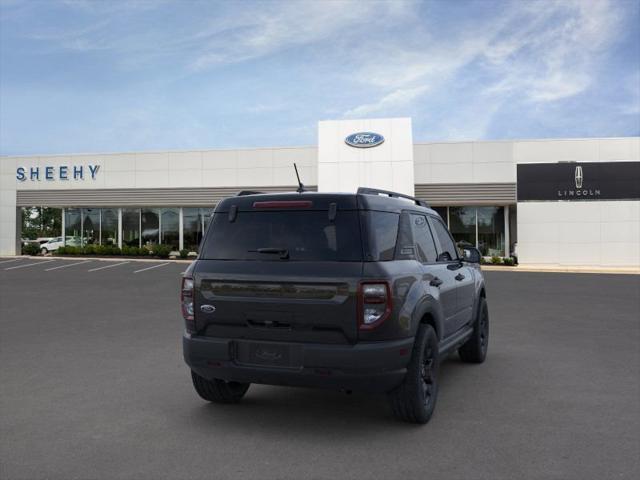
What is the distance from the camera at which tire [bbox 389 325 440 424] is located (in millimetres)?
4527

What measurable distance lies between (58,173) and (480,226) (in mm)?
24353

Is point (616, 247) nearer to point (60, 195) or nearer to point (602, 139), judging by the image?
point (602, 139)

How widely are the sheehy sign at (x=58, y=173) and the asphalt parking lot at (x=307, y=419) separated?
84.2 feet

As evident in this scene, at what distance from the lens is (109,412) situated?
5.04 m

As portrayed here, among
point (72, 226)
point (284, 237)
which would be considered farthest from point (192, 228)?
point (284, 237)

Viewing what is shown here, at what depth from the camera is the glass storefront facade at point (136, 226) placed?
33062 millimetres

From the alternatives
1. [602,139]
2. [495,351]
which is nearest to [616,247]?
[602,139]

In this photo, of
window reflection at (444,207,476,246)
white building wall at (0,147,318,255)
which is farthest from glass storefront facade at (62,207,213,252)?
window reflection at (444,207,476,246)

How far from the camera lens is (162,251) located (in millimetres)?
30312

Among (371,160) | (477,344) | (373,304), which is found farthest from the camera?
(371,160)

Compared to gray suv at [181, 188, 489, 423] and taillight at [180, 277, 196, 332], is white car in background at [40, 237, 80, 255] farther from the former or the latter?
gray suv at [181, 188, 489, 423]

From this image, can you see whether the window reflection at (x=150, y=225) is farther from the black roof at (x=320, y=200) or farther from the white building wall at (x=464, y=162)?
the black roof at (x=320, y=200)

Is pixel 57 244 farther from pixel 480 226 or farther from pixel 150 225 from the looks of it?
pixel 480 226

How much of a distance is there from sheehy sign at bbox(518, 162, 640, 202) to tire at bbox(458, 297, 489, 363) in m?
21.9
